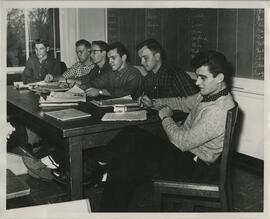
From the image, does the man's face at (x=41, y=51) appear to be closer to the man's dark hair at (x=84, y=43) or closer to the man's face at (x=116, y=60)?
the man's dark hair at (x=84, y=43)

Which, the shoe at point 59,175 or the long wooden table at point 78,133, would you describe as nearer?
the long wooden table at point 78,133

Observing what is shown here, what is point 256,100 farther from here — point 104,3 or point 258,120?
point 104,3

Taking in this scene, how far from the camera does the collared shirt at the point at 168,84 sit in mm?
2431

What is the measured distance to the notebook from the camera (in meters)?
1.78

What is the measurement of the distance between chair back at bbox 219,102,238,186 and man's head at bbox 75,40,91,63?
2.14m

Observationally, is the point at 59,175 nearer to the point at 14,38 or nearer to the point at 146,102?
the point at 146,102

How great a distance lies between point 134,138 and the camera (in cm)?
183

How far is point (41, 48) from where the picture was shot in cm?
309

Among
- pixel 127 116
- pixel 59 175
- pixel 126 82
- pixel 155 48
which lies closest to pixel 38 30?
pixel 126 82

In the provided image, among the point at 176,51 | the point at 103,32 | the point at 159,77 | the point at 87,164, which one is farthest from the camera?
the point at 103,32

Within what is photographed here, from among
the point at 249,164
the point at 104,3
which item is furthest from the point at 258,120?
the point at 104,3

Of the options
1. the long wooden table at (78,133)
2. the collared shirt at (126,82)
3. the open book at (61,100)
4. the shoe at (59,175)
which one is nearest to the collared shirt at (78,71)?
the collared shirt at (126,82)

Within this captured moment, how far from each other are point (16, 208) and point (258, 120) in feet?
6.09

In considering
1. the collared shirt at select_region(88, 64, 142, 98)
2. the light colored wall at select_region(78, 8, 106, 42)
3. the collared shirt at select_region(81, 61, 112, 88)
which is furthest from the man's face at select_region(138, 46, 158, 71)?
the light colored wall at select_region(78, 8, 106, 42)
